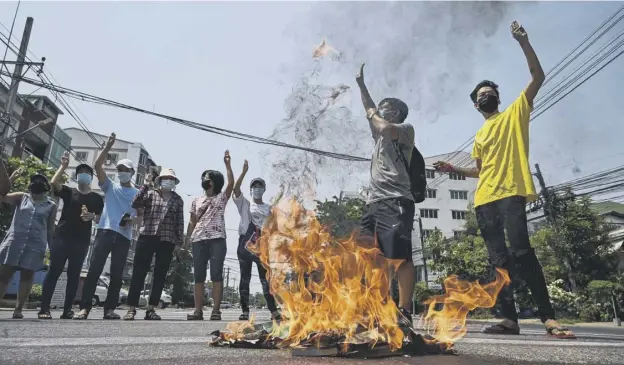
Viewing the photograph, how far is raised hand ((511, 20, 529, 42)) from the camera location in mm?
3795

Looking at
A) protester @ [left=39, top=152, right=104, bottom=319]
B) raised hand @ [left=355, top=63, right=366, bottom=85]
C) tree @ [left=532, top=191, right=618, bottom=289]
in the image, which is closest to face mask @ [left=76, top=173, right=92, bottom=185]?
protester @ [left=39, top=152, right=104, bottom=319]

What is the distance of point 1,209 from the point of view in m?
16.1

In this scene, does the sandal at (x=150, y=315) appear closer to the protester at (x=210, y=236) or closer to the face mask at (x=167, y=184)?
the protester at (x=210, y=236)

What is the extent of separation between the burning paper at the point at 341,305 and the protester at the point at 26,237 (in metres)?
3.89

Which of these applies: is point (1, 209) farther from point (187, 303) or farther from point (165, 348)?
point (187, 303)

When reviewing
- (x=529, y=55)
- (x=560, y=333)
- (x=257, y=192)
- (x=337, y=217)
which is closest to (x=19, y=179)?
(x=337, y=217)

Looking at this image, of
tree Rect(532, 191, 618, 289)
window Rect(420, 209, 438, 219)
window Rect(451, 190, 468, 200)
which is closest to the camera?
tree Rect(532, 191, 618, 289)

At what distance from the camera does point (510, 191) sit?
12.2 ft

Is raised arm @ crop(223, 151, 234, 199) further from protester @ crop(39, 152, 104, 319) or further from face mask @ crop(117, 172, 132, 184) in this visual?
protester @ crop(39, 152, 104, 319)

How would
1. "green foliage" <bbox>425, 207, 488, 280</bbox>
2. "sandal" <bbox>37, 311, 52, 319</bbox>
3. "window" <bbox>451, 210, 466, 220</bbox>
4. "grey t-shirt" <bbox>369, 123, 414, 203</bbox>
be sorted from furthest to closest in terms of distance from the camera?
"window" <bbox>451, 210, 466, 220</bbox> → "green foliage" <bbox>425, 207, 488, 280</bbox> → "sandal" <bbox>37, 311, 52, 319</bbox> → "grey t-shirt" <bbox>369, 123, 414, 203</bbox>

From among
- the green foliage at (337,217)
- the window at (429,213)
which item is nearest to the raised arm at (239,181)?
the green foliage at (337,217)

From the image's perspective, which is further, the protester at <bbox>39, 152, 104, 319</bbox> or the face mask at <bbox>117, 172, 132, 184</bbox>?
the face mask at <bbox>117, 172, 132, 184</bbox>

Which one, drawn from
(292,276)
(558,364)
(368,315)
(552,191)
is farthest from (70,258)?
(552,191)

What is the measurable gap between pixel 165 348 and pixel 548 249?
1089 inches
